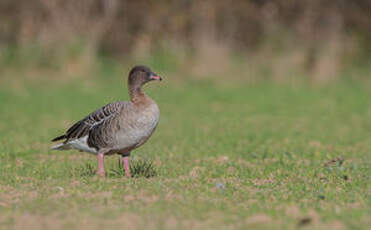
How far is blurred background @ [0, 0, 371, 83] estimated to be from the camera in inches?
854

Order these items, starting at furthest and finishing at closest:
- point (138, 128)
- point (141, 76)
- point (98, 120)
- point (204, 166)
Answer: point (204, 166)
point (141, 76)
point (98, 120)
point (138, 128)

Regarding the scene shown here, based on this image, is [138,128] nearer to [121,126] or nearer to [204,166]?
[121,126]

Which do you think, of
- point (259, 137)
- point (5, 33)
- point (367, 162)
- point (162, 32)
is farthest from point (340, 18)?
point (367, 162)

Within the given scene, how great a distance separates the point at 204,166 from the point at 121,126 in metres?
1.90

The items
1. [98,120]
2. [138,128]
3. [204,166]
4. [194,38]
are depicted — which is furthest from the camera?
[194,38]

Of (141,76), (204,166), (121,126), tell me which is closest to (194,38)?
(204,166)

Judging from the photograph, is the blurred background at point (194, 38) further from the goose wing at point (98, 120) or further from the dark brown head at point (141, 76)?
the dark brown head at point (141, 76)

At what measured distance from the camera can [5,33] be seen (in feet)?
74.8

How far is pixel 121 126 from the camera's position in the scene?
8.01m

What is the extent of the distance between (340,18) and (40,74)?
1081 cm

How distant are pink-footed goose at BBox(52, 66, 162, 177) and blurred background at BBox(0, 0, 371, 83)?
13213mm

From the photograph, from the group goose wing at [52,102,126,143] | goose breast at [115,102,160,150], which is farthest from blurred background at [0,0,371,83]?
goose breast at [115,102,160,150]

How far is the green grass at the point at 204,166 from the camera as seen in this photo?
616cm

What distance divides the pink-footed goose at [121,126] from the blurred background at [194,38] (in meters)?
13.2
